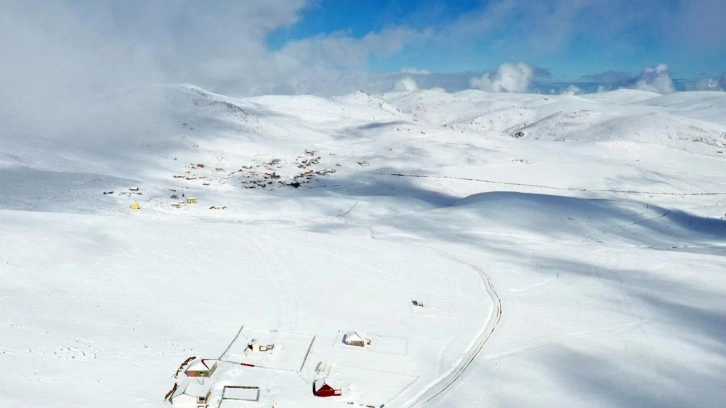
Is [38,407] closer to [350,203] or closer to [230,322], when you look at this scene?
[230,322]

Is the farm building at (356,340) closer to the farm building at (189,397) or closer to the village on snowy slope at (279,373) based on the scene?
the village on snowy slope at (279,373)

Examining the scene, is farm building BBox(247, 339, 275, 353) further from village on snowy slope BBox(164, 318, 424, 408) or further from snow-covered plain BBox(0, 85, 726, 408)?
snow-covered plain BBox(0, 85, 726, 408)

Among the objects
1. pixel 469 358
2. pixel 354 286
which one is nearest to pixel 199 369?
pixel 469 358

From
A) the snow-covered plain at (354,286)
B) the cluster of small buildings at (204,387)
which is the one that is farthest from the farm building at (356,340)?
the cluster of small buildings at (204,387)

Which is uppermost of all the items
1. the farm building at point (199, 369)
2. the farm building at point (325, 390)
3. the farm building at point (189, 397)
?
the farm building at point (199, 369)

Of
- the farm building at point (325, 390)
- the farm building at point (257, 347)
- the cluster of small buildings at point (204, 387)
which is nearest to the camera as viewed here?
the cluster of small buildings at point (204, 387)

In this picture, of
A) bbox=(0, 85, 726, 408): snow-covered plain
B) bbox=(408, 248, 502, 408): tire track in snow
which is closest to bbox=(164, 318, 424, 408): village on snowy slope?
bbox=(0, 85, 726, 408): snow-covered plain
